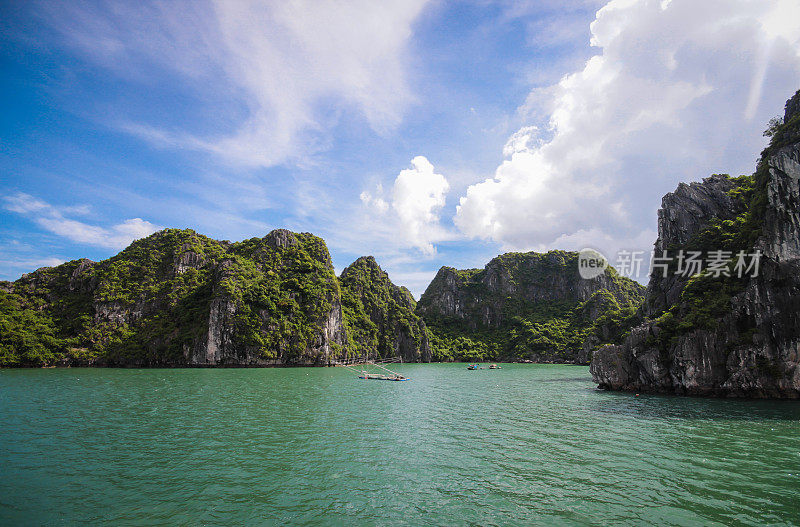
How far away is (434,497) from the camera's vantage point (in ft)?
46.1

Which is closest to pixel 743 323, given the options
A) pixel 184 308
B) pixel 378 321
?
pixel 184 308

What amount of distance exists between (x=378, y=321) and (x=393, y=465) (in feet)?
448

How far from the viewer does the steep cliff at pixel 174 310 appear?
284 ft

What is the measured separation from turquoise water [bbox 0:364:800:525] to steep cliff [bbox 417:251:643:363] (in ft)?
389

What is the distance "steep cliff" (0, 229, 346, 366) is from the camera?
86625mm

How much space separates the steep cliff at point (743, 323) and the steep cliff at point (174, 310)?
82.1 m

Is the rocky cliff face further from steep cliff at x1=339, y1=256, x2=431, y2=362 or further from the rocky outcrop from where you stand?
the rocky outcrop

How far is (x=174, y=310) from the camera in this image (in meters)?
101

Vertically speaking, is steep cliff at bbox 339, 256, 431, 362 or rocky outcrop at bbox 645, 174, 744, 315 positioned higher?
rocky outcrop at bbox 645, 174, 744, 315

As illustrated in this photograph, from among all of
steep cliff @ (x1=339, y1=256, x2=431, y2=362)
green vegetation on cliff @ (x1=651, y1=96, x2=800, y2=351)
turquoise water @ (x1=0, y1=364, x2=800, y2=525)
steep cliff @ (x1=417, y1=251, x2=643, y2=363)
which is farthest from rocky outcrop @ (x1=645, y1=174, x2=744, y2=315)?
steep cliff @ (x1=339, y1=256, x2=431, y2=362)

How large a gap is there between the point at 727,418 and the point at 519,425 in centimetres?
1736

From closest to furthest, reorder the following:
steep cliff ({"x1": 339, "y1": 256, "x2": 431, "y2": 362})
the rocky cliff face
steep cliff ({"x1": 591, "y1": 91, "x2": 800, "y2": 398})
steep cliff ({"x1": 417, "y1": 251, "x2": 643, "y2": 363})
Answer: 1. steep cliff ({"x1": 591, "y1": 91, "x2": 800, "y2": 398})
2. the rocky cliff face
3. steep cliff ({"x1": 339, "y1": 256, "x2": 431, "y2": 362})
4. steep cliff ({"x1": 417, "y1": 251, "x2": 643, "y2": 363})

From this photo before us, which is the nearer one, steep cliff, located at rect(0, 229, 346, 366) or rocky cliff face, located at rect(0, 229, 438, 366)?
steep cliff, located at rect(0, 229, 346, 366)

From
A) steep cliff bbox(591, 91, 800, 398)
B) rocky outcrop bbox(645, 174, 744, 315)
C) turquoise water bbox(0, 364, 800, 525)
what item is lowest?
turquoise water bbox(0, 364, 800, 525)
